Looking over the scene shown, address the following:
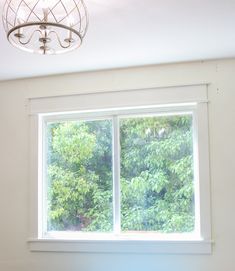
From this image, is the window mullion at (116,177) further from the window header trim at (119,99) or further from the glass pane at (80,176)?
the window header trim at (119,99)

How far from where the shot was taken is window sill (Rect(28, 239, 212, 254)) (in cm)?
348

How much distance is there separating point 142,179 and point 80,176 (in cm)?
62

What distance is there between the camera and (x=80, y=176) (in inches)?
155

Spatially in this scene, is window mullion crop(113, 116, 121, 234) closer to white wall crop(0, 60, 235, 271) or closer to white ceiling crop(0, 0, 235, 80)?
white wall crop(0, 60, 235, 271)

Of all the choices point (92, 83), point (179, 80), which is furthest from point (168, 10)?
point (92, 83)

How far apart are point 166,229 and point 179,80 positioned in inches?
53.7

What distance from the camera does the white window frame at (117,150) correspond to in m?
3.51

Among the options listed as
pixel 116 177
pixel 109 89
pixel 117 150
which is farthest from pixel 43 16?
pixel 116 177

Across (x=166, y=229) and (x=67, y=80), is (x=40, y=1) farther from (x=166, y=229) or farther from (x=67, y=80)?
(x=166, y=229)

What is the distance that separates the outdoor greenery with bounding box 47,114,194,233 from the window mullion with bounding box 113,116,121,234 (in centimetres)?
4

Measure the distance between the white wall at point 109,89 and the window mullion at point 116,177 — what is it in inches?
12.0

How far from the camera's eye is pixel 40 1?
224cm

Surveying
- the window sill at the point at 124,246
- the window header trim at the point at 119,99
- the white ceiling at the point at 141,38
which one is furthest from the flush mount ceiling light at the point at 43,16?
the window sill at the point at 124,246

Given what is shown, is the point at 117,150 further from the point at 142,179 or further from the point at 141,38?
the point at 141,38
